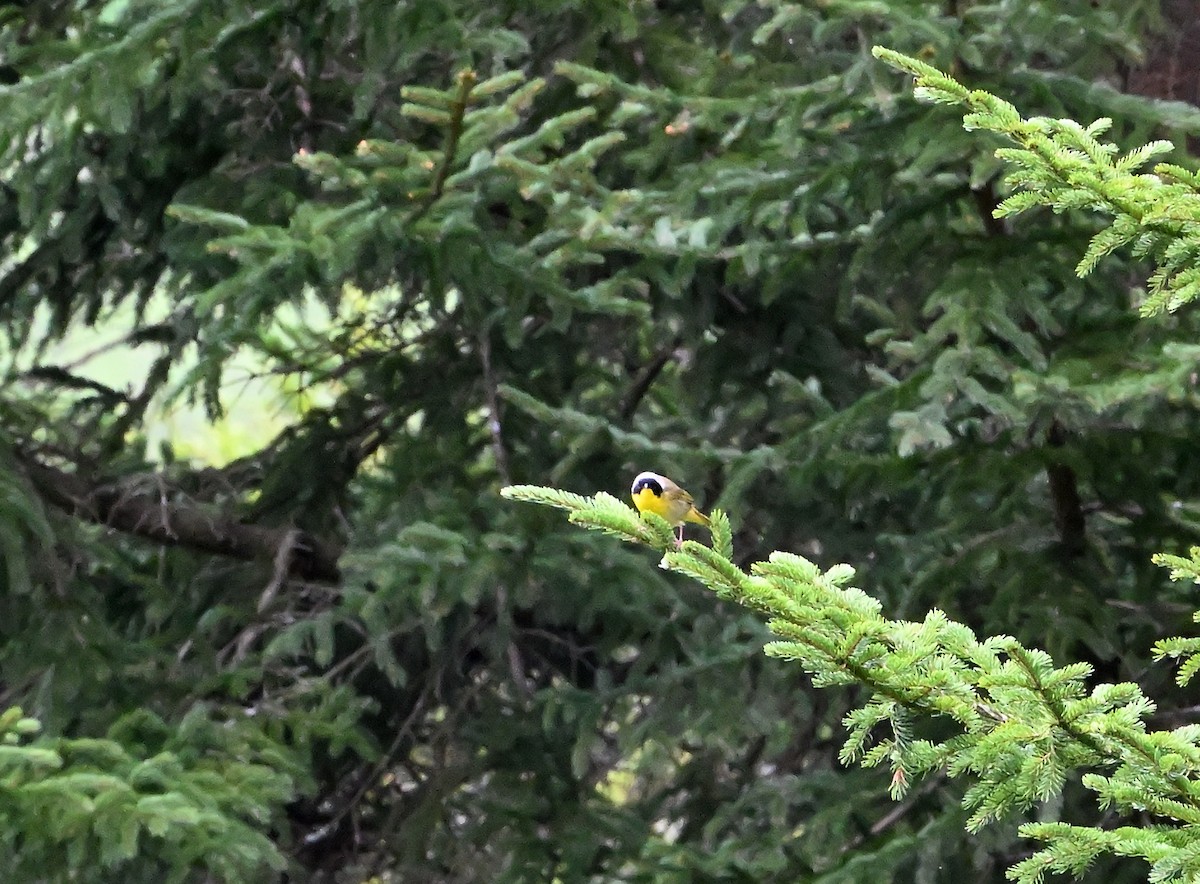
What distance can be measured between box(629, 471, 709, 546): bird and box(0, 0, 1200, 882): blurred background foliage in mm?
538

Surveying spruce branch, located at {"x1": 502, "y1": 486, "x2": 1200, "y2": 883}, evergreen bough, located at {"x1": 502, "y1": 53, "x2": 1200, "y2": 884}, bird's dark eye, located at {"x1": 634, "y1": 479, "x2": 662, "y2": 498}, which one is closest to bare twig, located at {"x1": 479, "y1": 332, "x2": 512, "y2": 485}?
bird's dark eye, located at {"x1": 634, "y1": 479, "x2": 662, "y2": 498}

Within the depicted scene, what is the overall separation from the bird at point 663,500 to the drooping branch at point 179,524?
2.16 metres

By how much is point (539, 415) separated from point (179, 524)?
2.04 meters

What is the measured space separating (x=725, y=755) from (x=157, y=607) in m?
2.37

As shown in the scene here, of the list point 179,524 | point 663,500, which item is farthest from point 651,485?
point 179,524

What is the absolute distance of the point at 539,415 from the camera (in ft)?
14.2

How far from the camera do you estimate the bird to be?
3625mm

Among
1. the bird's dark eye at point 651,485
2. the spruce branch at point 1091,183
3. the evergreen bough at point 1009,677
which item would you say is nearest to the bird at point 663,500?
the bird's dark eye at point 651,485

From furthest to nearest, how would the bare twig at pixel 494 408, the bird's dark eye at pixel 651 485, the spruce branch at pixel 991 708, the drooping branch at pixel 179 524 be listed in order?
the drooping branch at pixel 179 524 → the bare twig at pixel 494 408 → the bird's dark eye at pixel 651 485 → the spruce branch at pixel 991 708

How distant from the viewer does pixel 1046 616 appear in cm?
409

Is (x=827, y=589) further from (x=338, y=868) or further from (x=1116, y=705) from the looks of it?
(x=338, y=868)

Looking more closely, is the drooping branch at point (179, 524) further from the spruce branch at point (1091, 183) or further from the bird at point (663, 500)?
the spruce branch at point (1091, 183)

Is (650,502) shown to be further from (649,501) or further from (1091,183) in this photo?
(1091,183)

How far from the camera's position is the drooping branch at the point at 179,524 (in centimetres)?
556
